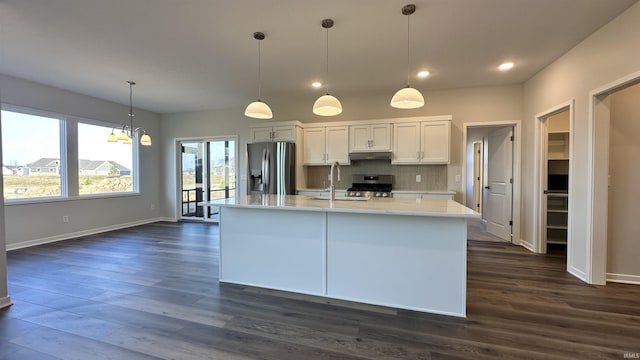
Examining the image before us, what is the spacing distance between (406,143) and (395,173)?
2.21ft

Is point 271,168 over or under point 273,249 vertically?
over

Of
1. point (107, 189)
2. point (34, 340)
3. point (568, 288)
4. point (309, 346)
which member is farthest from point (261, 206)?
point (107, 189)

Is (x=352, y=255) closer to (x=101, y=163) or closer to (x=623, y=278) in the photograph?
(x=623, y=278)

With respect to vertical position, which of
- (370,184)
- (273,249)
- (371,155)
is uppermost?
(371,155)

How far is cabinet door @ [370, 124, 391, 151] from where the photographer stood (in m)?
4.80

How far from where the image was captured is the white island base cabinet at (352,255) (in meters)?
2.29

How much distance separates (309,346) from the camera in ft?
6.15

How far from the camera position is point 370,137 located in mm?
4879

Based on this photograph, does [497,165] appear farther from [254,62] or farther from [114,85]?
[114,85]

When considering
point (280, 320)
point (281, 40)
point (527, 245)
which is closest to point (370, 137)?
point (281, 40)

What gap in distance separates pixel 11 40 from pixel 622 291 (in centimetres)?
704

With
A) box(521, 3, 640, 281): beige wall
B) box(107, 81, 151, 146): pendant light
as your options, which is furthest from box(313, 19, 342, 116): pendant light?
box(107, 81, 151, 146): pendant light

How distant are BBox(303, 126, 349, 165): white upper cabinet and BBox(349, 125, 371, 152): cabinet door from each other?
0.30 feet

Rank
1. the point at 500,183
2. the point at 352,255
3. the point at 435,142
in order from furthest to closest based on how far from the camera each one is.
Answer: the point at 500,183
the point at 435,142
the point at 352,255
